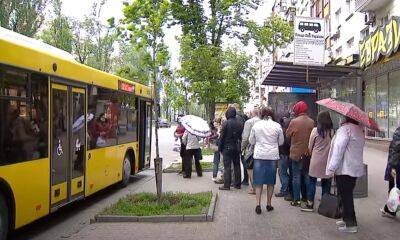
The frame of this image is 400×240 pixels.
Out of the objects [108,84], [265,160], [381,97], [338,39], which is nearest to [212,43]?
[381,97]

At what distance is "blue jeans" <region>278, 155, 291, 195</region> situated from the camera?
33.8ft

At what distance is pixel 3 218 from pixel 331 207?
4.54 metres

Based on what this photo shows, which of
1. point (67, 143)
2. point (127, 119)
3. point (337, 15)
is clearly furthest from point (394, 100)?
point (337, 15)

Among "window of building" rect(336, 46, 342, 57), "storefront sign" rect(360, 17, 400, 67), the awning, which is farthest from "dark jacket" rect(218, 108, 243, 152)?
"window of building" rect(336, 46, 342, 57)

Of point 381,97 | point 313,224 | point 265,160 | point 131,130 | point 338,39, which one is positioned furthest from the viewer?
point 338,39

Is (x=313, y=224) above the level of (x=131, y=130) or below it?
below

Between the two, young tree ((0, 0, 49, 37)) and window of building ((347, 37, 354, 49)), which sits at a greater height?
young tree ((0, 0, 49, 37))

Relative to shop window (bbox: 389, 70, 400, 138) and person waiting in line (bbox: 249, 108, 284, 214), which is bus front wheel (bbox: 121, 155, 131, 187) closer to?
person waiting in line (bbox: 249, 108, 284, 214)

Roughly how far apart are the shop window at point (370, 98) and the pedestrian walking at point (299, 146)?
9.98m

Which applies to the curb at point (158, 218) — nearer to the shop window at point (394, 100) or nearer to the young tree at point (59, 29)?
the shop window at point (394, 100)

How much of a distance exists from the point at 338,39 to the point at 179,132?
17694 mm

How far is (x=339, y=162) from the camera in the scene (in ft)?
23.9

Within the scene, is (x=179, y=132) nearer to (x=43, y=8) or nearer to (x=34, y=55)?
(x=34, y=55)

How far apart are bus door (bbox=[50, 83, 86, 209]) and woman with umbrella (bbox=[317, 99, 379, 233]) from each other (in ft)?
13.4
